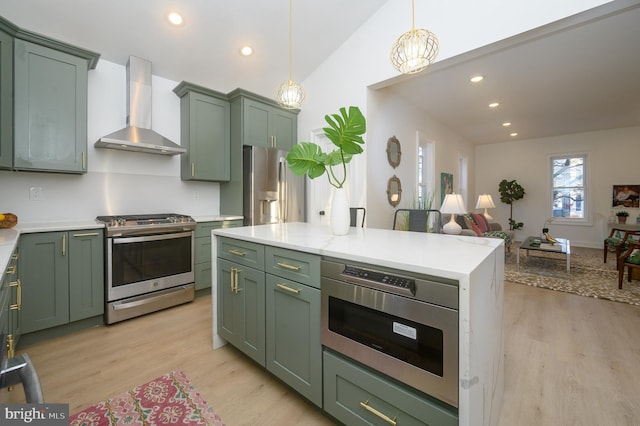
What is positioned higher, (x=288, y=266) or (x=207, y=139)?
(x=207, y=139)

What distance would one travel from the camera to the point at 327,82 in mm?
3939

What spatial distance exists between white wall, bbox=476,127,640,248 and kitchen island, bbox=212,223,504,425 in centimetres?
727

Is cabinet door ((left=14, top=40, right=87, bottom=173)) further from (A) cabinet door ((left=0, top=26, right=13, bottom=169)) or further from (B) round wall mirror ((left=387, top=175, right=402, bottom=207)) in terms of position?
(B) round wall mirror ((left=387, top=175, right=402, bottom=207))

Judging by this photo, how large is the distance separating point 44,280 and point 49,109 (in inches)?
58.0

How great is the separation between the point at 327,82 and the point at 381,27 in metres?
0.97

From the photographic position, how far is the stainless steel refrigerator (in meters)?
3.58

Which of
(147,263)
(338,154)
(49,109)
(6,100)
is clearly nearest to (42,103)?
(49,109)

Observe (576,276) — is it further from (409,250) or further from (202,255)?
(202,255)

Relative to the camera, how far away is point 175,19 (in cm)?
281

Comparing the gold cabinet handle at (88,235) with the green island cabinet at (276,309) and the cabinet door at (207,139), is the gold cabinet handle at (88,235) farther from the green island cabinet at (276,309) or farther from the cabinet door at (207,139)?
the green island cabinet at (276,309)

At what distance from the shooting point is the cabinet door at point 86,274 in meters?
2.37

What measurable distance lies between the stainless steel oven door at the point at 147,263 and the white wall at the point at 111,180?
737 mm

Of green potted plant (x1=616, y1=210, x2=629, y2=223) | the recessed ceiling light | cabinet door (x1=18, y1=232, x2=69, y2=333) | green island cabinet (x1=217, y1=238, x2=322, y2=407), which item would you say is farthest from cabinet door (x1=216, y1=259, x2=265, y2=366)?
green potted plant (x1=616, y1=210, x2=629, y2=223)

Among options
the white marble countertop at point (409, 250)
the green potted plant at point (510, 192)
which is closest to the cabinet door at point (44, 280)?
the white marble countertop at point (409, 250)
